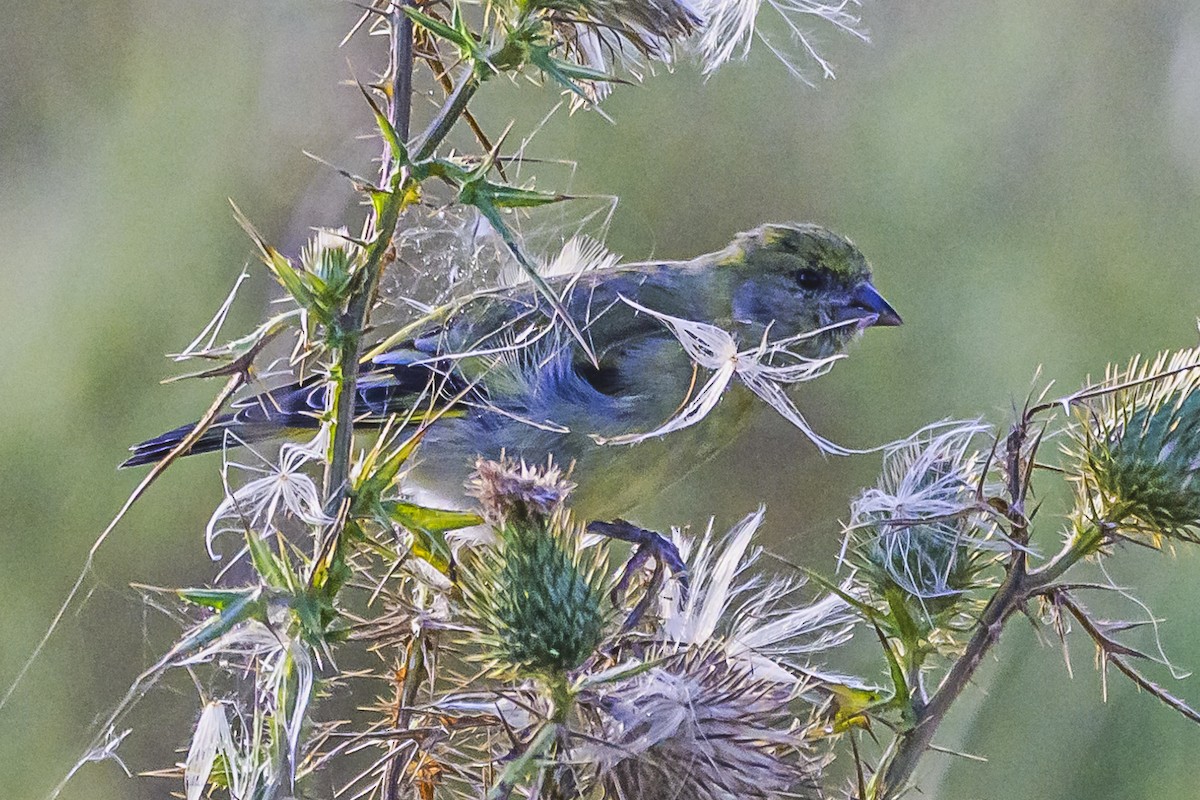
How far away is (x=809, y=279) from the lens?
3.26 meters

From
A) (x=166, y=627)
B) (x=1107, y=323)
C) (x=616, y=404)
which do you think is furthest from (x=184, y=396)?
(x=1107, y=323)

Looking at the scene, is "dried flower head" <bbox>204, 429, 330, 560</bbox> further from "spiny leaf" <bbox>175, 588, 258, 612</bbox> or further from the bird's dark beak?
the bird's dark beak

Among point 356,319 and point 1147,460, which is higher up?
point 1147,460

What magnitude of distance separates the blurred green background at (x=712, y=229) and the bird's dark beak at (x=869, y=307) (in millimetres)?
1450

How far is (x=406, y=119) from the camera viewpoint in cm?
169

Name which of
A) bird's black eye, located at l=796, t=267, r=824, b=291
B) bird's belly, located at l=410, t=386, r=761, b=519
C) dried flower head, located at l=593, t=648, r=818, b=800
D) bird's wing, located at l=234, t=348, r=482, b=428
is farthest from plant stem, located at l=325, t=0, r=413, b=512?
bird's black eye, located at l=796, t=267, r=824, b=291

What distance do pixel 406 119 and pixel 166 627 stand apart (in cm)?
415

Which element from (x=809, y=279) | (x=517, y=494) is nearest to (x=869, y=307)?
(x=809, y=279)

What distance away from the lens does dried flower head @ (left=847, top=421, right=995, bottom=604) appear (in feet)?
6.27

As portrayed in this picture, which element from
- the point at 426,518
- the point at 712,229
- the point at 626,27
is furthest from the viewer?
the point at 712,229

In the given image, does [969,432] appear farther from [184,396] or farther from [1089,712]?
[184,396]

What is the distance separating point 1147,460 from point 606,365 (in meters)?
1.24

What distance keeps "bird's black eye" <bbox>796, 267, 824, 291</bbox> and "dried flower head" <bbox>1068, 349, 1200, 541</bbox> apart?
1.21m

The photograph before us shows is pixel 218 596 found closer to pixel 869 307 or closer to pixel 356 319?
pixel 356 319
